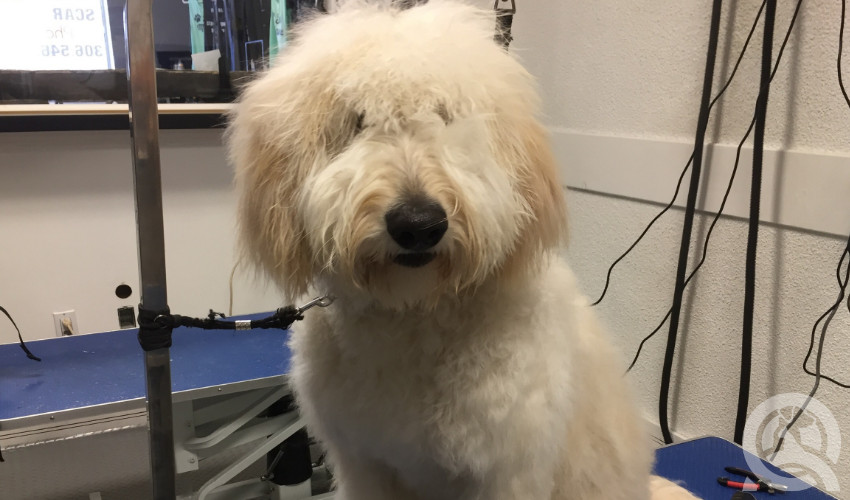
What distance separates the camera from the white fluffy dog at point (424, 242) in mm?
729

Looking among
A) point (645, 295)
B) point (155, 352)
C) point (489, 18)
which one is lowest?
point (645, 295)

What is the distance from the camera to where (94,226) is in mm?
2291

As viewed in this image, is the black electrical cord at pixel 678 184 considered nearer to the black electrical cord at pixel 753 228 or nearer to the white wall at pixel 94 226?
the black electrical cord at pixel 753 228

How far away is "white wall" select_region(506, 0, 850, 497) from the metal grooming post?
43.6 inches

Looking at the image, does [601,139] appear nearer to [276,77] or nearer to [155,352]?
[276,77]

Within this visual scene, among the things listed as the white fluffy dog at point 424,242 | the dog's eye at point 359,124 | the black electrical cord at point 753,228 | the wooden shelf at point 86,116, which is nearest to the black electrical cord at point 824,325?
the black electrical cord at point 753,228

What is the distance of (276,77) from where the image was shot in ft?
2.66

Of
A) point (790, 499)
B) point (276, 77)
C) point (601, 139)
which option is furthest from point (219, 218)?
point (790, 499)

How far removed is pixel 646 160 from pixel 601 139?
17cm

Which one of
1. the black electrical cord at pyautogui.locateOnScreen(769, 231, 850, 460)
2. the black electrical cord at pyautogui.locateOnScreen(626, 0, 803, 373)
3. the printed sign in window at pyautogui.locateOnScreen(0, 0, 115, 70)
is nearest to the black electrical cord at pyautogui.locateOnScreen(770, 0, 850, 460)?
the black electrical cord at pyautogui.locateOnScreen(769, 231, 850, 460)

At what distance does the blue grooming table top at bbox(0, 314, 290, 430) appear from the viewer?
146 cm

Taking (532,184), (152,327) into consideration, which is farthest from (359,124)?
(152,327)

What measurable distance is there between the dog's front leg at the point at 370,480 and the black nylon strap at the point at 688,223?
3.29 feet

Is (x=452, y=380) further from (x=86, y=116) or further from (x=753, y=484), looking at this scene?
(x=86, y=116)
